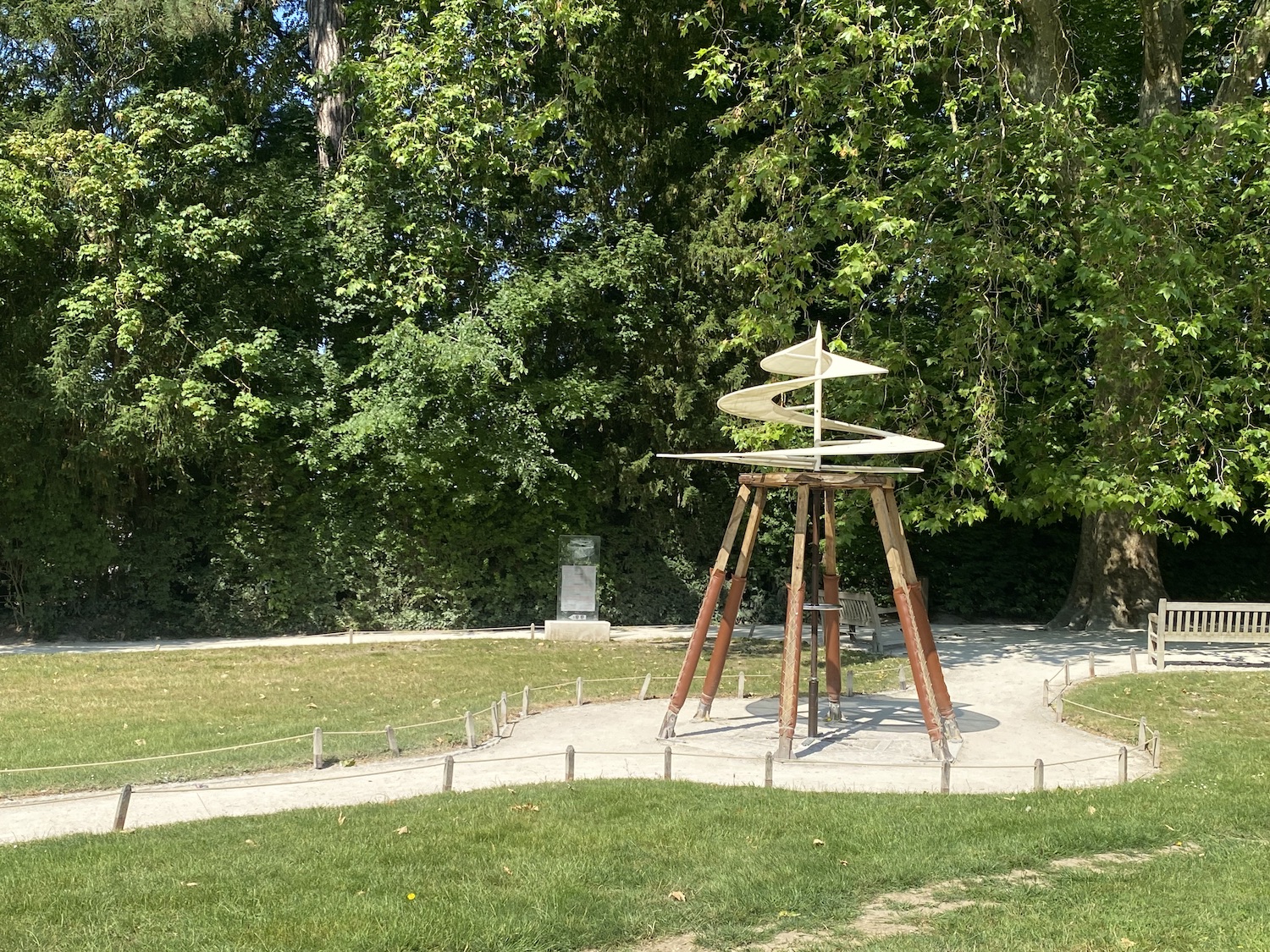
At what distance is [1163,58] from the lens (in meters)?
19.7

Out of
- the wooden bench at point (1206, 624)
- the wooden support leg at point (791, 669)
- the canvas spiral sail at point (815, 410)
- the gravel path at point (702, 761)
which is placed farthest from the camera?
the wooden bench at point (1206, 624)

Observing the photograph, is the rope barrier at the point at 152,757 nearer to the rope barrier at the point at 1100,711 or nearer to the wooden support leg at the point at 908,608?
the wooden support leg at the point at 908,608

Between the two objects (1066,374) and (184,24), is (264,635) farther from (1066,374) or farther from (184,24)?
(1066,374)

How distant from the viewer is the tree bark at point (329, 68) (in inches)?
969

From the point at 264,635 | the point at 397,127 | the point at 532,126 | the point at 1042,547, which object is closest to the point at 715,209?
the point at 532,126

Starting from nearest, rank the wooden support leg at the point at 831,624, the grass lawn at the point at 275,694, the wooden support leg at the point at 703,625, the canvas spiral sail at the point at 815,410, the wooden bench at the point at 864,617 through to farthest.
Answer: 1. the grass lawn at the point at 275,694
2. the canvas spiral sail at the point at 815,410
3. the wooden support leg at the point at 703,625
4. the wooden support leg at the point at 831,624
5. the wooden bench at the point at 864,617

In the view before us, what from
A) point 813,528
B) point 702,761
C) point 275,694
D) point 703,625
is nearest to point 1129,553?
point 813,528

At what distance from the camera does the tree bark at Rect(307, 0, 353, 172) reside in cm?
2461

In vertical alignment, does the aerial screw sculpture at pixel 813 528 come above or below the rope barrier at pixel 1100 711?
above

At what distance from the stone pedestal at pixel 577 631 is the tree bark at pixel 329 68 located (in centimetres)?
1096

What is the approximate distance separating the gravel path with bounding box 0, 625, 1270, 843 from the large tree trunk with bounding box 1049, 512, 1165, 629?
620cm

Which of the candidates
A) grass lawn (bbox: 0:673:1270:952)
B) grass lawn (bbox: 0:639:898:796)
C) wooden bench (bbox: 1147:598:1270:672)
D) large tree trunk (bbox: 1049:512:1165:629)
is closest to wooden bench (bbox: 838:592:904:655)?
grass lawn (bbox: 0:639:898:796)

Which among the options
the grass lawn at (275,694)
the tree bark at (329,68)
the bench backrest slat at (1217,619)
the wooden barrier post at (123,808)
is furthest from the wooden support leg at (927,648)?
the tree bark at (329,68)

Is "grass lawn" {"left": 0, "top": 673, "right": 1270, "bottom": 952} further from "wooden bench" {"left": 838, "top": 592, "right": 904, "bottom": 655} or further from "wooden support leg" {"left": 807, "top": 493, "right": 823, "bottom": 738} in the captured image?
"wooden bench" {"left": 838, "top": 592, "right": 904, "bottom": 655}
